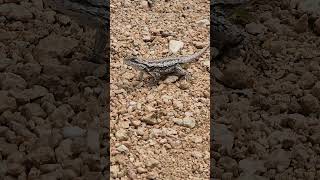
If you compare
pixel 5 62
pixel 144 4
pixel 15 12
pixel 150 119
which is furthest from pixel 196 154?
pixel 15 12

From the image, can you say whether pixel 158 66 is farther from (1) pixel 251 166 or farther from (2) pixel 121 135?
(1) pixel 251 166

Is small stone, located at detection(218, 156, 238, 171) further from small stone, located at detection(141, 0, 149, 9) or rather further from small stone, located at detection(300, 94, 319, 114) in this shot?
small stone, located at detection(141, 0, 149, 9)

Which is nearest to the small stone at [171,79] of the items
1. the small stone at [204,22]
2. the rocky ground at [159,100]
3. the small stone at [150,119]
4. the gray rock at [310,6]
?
the rocky ground at [159,100]

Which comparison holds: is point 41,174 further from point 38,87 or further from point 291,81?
point 291,81

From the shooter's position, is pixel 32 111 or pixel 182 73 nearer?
pixel 32 111

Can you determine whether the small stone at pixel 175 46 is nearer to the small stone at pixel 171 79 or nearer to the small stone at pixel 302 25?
the small stone at pixel 171 79
